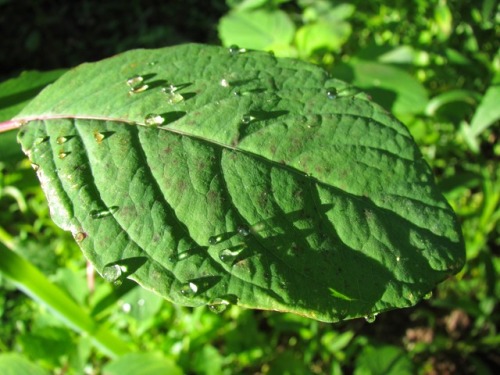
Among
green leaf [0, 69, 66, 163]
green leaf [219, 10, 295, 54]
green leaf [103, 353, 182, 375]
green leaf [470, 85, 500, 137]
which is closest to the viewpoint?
green leaf [0, 69, 66, 163]

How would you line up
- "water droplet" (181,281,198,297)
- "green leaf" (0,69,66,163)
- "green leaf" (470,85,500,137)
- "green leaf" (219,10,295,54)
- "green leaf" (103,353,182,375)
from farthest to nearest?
"green leaf" (219,10,295,54) < "green leaf" (470,85,500,137) < "green leaf" (103,353,182,375) < "green leaf" (0,69,66,163) < "water droplet" (181,281,198,297)

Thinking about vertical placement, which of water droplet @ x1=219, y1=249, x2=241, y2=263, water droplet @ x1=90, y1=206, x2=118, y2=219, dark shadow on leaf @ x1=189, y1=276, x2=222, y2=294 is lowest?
dark shadow on leaf @ x1=189, y1=276, x2=222, y2=294

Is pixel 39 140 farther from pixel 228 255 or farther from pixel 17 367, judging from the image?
pixel 17 367

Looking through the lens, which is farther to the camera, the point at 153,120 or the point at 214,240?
the point at 153,120

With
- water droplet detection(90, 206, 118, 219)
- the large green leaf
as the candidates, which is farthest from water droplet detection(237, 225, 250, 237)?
water droplet detection(90, 206, 118, 219)

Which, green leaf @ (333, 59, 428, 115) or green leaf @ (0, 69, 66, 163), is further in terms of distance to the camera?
green leaf @ (333, 59, 428, 115)

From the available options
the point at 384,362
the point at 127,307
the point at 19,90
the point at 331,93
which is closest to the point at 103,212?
the point at 331,93

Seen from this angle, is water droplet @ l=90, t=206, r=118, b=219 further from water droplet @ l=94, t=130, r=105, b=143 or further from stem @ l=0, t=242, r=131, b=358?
stem @ l=0, t=242, r=131, b=358
